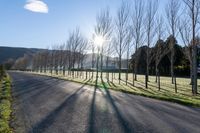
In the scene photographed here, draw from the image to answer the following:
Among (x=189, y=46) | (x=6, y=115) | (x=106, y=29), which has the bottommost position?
(x=6, y=115)

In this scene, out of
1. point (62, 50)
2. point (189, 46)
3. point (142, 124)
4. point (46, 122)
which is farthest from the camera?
point (62, 50)

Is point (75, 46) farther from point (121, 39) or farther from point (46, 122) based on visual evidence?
point (46, 122)

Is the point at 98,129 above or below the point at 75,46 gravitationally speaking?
below

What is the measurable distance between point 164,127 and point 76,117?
2891mm

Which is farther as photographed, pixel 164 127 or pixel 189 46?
pixel 189 46

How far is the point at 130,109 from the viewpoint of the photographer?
10.4m

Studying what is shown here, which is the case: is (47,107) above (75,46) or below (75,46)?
below

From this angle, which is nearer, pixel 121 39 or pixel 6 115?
pixel 6 115

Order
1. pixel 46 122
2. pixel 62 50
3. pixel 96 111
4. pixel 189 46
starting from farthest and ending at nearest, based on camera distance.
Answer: pixel 62 50 → pixel 189 46 → pixel 96 111 → pixel 46 122

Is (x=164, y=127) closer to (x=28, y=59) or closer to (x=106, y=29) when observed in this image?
(x=106, y=29)

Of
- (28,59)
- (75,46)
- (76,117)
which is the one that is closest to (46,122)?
(76,117)

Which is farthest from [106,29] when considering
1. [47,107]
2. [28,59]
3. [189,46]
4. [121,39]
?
[28,59]

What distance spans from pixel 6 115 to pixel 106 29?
28.7m

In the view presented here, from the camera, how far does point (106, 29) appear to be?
37156 mm
